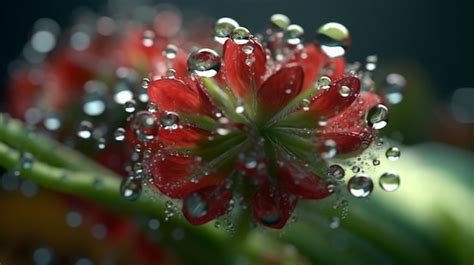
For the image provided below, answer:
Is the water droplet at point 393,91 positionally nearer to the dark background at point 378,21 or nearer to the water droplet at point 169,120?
the water droplet at point 169,120

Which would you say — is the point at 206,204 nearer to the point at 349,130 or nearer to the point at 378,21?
the point at 349,130

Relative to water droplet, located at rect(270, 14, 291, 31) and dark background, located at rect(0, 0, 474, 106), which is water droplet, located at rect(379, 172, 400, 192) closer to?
water droplet, located at rect(270, 14, 291, 31)

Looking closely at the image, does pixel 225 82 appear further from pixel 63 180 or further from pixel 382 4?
pixel 382 4

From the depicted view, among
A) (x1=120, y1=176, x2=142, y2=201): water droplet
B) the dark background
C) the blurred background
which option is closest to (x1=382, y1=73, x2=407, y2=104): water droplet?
the blurred background

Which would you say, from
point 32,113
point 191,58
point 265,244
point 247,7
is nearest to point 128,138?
point 191,58

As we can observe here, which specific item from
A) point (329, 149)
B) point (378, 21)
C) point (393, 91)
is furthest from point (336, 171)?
point (378, 21)

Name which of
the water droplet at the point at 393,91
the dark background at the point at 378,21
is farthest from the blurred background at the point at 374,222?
the dark background at the point at 378,21
